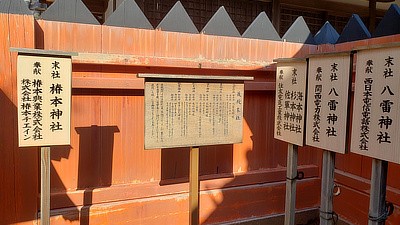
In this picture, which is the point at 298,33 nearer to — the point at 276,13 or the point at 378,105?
the point at 378,105

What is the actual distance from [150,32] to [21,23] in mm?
1398

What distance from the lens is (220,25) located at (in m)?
4.06

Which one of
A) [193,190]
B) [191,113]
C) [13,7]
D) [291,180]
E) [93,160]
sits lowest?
[193,190]

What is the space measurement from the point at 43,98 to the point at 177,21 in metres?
1.98

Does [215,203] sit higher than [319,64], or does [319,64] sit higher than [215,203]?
[319,64]

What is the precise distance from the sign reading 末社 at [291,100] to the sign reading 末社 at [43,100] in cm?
222

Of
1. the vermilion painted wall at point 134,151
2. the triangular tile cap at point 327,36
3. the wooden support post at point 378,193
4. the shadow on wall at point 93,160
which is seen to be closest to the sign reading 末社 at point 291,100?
the wooden support post at point 378,193

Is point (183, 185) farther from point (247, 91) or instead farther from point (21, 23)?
point (21, 23)

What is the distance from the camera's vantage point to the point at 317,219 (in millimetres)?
4730

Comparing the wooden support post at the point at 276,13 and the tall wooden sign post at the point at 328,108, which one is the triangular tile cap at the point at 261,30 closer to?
the tall wooden sign post at the point at 328,108

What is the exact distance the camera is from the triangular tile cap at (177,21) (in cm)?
378

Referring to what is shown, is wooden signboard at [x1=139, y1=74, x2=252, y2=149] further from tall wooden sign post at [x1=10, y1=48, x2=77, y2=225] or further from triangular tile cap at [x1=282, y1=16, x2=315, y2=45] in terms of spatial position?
triangular tile cap at [x1=282, y1=16, x2=315, y2=45]

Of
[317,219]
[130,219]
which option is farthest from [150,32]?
[317,219]

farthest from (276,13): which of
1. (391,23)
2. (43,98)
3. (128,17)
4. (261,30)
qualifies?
(43,98)
